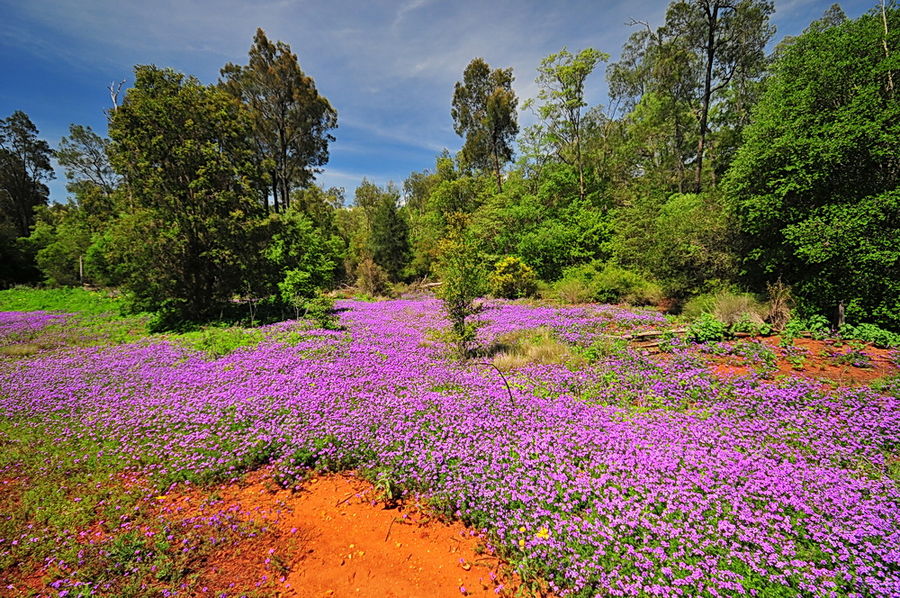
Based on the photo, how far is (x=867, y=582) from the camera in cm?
249

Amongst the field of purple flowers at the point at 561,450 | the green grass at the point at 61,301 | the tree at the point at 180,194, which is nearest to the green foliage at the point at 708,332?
the field of purple flowers at the point at 561,450

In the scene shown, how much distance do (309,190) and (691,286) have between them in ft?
95.0

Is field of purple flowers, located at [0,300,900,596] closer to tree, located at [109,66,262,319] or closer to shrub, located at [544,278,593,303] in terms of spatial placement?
tree, located at [109,66,262,319]

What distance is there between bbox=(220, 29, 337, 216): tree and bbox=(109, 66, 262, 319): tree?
5.93 m

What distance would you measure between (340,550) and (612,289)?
16273mm

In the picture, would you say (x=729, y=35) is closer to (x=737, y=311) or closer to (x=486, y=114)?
(x=486, y=114)

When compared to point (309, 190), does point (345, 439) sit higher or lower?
lower

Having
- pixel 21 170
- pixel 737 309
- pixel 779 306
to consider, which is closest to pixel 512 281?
pixel 737 309

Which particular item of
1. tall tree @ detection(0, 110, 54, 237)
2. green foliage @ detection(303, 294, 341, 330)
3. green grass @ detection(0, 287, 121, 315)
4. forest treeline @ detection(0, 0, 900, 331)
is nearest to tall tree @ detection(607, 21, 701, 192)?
forest treeline @ detection(0, 0, 900, 331)

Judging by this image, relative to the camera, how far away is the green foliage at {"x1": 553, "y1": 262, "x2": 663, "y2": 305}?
15.5 metres

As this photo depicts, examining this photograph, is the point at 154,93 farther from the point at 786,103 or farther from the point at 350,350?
the point at 786,103

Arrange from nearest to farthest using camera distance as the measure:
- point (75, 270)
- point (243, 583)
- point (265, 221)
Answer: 1. point (243, 583)
2. point (265, 221)
3. point (75, 270)

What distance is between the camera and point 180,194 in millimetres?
Result: 13625

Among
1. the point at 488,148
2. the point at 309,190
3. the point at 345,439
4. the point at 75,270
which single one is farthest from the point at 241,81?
the point at 345,439
